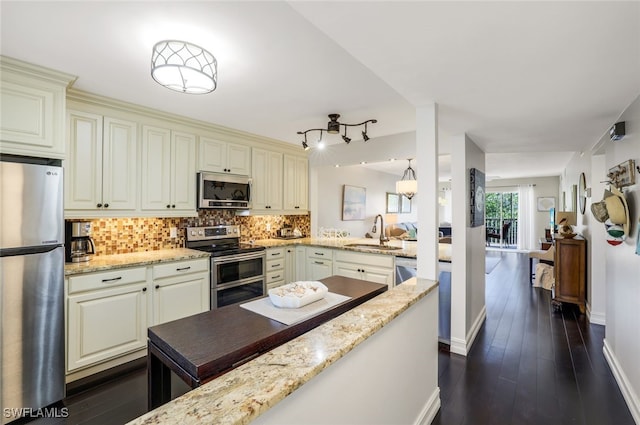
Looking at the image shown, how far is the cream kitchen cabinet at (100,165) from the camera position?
2465 millimetres

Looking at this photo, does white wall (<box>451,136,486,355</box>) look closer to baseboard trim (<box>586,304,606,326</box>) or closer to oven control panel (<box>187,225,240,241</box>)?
baseboard trim (<box>586,304,606,326</box>)

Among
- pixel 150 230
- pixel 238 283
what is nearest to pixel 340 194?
pixel 238 283

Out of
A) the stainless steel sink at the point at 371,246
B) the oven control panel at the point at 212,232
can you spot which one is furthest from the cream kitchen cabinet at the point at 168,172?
the stainless steel sink at the point at 371,246

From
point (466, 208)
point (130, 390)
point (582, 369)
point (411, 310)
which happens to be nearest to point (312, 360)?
point (411, 310)

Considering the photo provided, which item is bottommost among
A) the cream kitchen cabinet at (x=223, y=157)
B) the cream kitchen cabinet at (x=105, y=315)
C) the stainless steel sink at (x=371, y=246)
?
the cream kitchen cabinet at (x=105, y=315)

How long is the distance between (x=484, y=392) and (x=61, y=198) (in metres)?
3.38

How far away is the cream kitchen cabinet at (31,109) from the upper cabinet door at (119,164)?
0.51 metres

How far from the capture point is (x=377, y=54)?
1.37 metres

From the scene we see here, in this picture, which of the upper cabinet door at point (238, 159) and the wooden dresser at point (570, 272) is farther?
the wooden dresser at point (570, 272)

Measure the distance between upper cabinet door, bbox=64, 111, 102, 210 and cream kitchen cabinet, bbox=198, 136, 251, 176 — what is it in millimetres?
967

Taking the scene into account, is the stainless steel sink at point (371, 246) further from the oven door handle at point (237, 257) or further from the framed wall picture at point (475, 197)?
the oven door handle at point (237, 257)

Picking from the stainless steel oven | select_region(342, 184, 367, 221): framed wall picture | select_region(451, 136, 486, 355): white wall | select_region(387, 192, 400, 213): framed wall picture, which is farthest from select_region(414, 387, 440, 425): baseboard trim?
select_region(387, 192, 400, 213): framed wall picture

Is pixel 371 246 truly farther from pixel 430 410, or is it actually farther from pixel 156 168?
pixel 156 168

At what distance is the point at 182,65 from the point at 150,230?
84.4 inches
